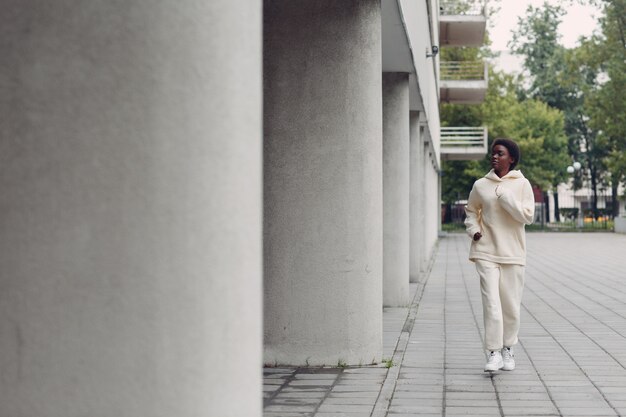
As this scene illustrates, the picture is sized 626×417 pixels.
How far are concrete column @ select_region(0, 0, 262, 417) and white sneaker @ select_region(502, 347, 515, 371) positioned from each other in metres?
5.21

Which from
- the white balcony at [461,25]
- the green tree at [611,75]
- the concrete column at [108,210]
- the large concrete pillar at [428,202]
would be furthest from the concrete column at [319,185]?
the green tree at [611,75]

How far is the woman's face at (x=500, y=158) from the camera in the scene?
830 centimetres

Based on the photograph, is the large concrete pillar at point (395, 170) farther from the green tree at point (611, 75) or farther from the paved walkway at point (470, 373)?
the green tree at point (611, 75)

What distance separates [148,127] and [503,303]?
213 inches

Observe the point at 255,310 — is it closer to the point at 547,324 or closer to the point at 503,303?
the point at 503,303

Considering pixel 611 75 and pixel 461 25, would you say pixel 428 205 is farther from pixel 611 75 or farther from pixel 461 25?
pixel 611 75

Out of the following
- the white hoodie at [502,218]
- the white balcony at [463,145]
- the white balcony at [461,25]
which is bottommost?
the white hoodie at [502,218]

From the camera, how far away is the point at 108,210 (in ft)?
11.1

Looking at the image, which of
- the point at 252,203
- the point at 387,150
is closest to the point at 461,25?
the point at 387,150

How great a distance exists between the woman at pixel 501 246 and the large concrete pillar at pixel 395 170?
576 cm

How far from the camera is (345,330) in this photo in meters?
8.52

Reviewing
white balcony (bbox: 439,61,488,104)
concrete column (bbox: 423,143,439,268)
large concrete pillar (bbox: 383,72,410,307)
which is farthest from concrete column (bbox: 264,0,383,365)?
white balcony (bbox: 439,61,488,104)

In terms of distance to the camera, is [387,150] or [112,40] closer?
[112,40]

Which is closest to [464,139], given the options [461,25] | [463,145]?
[463,145]
